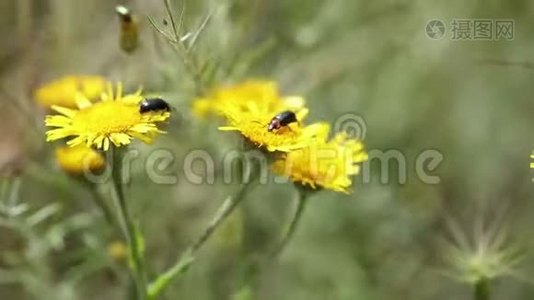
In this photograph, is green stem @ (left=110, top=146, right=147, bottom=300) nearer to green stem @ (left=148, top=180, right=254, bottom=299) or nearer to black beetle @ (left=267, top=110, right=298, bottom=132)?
green stem @ (left=148, top=180, right=254, bottom=299)

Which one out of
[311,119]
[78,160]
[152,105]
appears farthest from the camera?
[311,119]

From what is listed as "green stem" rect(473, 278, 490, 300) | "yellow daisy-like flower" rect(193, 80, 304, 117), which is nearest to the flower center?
"yellow daisy-like flower" rect(193, 80, 304, 117)

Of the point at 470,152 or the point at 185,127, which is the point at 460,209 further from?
the point at 185,127

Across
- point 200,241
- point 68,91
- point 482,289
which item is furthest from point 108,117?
point 482,289

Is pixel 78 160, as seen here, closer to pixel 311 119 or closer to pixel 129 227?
pixel 129 227

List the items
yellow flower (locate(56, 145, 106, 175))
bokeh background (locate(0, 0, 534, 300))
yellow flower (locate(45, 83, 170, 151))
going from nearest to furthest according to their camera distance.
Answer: yellow flower (locate(45, 83, 170, 151)) < yellow flower (locate(56, 145, 106, 175)) < bokeh background (locate(0, 0, 534, 300))
